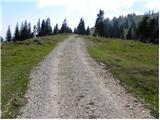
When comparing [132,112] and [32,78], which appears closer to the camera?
[132,112]

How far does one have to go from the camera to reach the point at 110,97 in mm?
19500

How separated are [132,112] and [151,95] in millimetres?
4352

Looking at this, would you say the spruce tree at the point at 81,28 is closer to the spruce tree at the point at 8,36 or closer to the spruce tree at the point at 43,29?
the spruce tree at the point at 43,29

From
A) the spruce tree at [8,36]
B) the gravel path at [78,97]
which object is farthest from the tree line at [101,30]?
the gravel path at [78,97]

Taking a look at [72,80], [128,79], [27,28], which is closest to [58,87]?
[72,80]

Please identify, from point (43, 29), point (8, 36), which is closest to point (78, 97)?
point (43, 29)

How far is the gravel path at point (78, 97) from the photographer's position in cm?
1645

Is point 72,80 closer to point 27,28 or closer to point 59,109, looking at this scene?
point 59,109

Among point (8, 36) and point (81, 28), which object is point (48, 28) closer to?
point (81, 28)

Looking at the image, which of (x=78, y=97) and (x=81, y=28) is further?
(x=81, y=28)

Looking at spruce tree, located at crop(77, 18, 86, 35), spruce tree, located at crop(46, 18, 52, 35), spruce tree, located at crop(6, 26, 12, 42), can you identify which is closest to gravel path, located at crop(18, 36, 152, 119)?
spruce tree, located at crop(77, 18, 86, 35)

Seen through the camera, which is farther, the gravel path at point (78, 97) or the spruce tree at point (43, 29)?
the spruce tree at point (43, 29)

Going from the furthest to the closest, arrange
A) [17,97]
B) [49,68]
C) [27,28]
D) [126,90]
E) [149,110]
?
[27,28], [49,68], [126,90], [17,97], [149,110]

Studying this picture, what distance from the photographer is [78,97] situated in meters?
19.5
